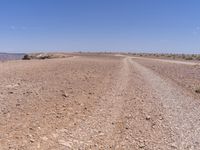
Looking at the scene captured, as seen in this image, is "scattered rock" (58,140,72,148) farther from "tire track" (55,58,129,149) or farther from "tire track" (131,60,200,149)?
"tire track" (131,60,200,149)

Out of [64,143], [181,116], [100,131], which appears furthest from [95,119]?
[181,116]

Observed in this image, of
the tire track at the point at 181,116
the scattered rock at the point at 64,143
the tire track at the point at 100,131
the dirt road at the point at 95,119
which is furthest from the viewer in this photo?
the tire track at the point at 181,116

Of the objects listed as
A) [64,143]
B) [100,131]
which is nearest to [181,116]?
[100,131]

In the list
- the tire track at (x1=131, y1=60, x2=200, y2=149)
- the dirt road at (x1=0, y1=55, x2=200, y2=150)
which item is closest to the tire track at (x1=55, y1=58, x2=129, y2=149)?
the dirt road at (x1=0, y1=55, x2=200, y2=150)

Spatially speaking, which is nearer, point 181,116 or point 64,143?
point 64,143

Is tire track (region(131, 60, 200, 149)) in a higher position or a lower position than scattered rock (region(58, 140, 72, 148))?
lower

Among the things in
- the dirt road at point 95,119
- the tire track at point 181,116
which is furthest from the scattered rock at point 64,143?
→ the tire track at point 181,116

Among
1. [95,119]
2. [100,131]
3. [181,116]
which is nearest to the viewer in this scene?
[100,131]

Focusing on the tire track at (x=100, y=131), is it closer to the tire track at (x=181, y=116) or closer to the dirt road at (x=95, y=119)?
the dirt road at (x=95, y=119)

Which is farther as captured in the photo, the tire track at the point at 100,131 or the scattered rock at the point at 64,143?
the tire track at the point at 100,131

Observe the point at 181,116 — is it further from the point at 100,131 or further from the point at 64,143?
the point at 64,143

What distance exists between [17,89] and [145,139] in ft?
24.5

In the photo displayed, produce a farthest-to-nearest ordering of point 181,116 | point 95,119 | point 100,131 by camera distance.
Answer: point 181,116 < point 95,119 < point 100,131

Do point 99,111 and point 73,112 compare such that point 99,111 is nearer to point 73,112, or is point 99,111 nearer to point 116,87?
point 73,112
